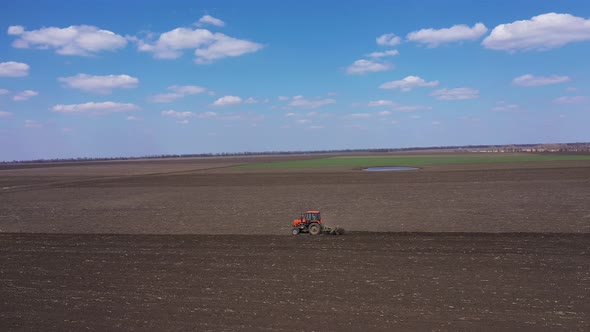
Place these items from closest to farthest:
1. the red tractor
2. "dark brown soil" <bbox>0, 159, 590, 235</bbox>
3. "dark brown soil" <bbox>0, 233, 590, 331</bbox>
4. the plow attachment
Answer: "dark brown soil" <bbox>0, 233, 590, 331</bbox> → the plow attachment → the red tractor → "dark brown soil" <bbox>0, 159, 590, 235</bbox>

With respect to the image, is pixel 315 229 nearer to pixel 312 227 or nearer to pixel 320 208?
pixel 312 227

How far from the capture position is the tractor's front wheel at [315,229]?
78.3 feet

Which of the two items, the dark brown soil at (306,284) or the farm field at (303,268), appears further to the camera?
the farm field at (303,268)

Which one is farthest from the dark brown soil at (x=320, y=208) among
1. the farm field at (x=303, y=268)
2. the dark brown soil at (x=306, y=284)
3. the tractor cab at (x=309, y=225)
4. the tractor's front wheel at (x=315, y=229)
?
the dark brown soil at (x=306, y=284)

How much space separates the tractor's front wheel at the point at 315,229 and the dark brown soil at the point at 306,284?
172 centimetres

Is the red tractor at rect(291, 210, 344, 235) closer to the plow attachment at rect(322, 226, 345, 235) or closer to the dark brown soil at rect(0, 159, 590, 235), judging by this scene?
the plow attachment at rect(322, 226, 345, 235)

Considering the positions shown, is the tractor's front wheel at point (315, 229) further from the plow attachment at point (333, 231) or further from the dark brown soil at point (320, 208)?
the dark brown soil at point (320, 208)

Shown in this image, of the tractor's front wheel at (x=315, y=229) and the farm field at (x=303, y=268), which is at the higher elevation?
the tractor's front wheel at (x=315, y=229)

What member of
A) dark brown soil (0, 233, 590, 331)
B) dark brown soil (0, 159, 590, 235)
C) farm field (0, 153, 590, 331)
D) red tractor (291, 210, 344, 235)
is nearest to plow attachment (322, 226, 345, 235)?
red tractor (291, 210, 344, 235)

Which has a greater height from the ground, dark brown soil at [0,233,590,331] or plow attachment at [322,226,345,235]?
plow attachment at [322,226,345,235]

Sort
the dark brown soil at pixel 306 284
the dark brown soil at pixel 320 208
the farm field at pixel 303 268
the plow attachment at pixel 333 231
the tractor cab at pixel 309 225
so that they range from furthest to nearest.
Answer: the dark brown soil at pixel 320 208
the tractor cab at pixel 309 225
the plow attachment at pixel 333 231
the farm field at pixel 303 268
the dark brown soil at pixel 306 284

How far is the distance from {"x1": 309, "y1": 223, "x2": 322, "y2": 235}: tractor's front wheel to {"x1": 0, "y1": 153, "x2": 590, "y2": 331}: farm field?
1257 mm

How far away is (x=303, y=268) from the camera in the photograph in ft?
55.5

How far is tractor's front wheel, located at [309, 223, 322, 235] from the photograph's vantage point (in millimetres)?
23861
